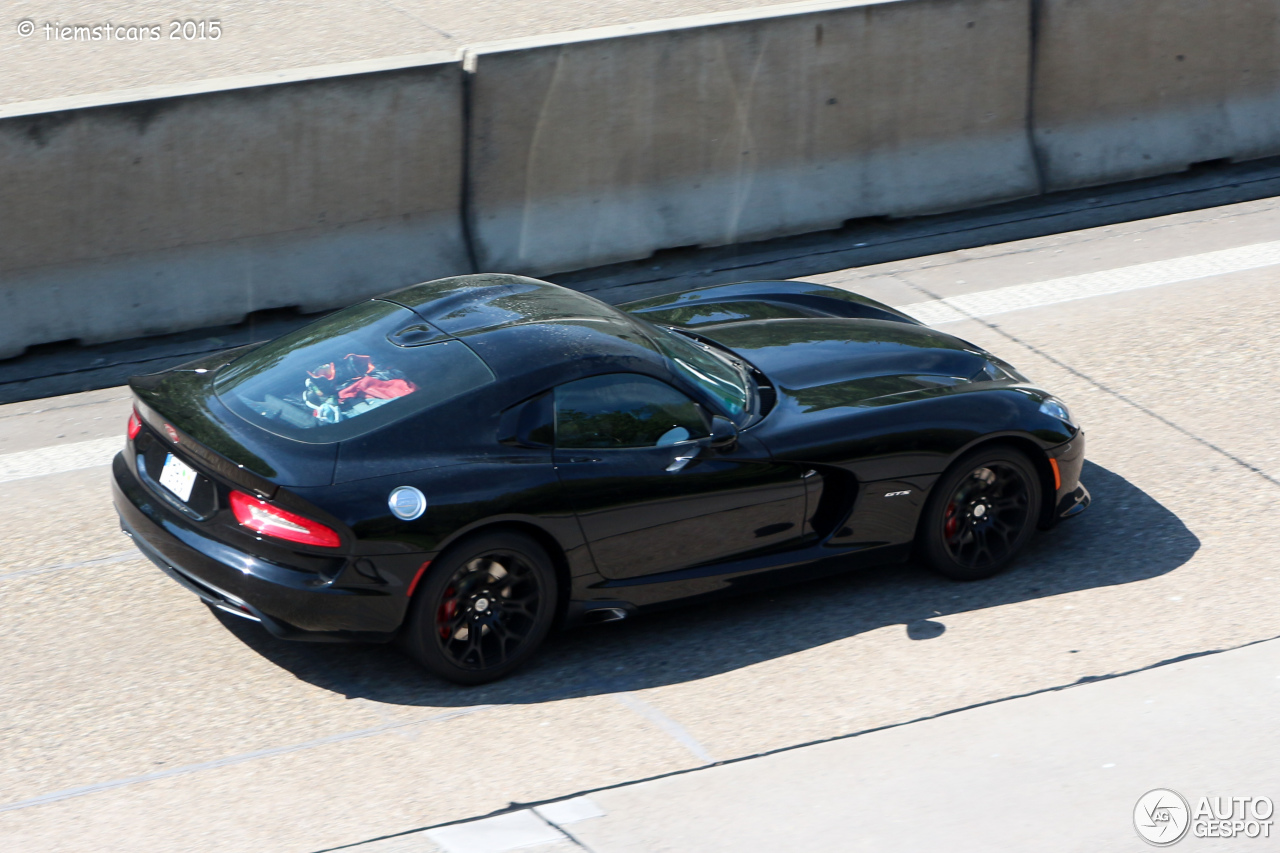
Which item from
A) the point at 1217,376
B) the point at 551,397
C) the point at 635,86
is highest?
the point at 635,86

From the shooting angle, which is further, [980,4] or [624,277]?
[980,4]

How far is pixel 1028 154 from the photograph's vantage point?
10836mm

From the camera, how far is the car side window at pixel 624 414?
5500 mm

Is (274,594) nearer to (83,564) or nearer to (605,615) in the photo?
(605,615)

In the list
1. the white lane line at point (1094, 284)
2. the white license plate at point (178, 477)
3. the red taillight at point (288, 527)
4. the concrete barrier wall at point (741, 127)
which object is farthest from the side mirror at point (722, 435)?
the concrete barrier wall at point (741, 127)

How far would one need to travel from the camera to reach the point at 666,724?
536 cm

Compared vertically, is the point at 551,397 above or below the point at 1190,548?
above

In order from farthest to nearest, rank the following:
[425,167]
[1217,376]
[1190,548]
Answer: [425,167]
[1217,376]
[1190,548]

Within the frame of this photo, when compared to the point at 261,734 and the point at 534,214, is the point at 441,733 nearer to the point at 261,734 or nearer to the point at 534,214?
the point at 261,734

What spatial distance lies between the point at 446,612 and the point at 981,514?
238cm

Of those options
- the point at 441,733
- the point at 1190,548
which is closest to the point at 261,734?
the point at 441,733

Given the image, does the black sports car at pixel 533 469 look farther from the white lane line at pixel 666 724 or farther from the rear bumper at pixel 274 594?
the white lane line at pixel 666 724

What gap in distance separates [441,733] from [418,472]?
36.1 inches

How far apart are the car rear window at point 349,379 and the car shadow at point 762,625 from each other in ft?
3.18
